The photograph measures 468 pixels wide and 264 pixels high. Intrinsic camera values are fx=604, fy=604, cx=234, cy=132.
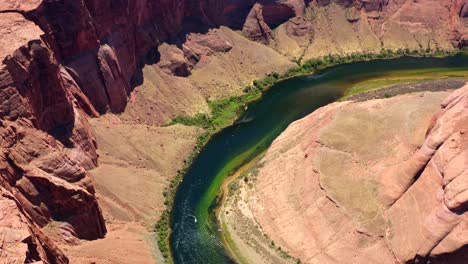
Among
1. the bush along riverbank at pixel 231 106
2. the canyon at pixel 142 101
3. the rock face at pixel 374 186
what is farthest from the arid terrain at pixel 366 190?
the bush along riverbank at pixel 231 106

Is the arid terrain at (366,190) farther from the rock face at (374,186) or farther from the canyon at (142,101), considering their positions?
the canyon at (142,101)

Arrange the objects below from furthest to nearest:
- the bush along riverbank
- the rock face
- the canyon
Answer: the bush along riverbank < the canyon < the rock face

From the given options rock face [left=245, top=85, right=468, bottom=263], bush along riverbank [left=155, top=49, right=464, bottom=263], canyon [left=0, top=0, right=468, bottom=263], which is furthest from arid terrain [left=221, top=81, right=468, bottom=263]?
bush along riverbank [left=155, top=49, right=464, bottom=263]

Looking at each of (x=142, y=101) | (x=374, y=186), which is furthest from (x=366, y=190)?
(x=142, y=101)

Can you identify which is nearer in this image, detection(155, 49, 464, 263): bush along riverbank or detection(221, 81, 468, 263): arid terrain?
detection(221, 81, 468, 263): arid terrain

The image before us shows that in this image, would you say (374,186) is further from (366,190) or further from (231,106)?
(231,106)

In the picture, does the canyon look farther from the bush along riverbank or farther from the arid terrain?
the bush along riverbank


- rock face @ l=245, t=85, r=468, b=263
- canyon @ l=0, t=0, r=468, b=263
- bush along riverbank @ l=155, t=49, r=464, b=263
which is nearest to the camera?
rock face @ l=245, t=85, r=468, b=263

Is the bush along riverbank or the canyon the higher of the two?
the canyon
